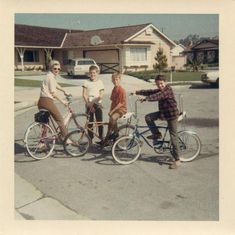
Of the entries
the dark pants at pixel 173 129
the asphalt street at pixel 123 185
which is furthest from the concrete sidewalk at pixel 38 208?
the dark pants at pixel 173 129

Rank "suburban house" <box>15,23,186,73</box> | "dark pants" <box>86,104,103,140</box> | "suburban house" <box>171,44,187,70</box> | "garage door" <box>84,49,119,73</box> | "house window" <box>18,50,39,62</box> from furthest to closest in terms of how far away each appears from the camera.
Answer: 1. "house window" <box>18,50,39,62</box>
2. "suburban house" <box>171,44,187,70</box>
3. "garage door" <box>84,49,119,73</box>
4. "suburban house" <box>15,23,186,73</box>
5. "dark pants" <box>86,104,103,140</box>

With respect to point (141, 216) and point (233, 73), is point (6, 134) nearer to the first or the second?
point (141, 216)

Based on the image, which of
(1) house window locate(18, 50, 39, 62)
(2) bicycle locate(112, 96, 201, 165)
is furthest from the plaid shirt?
(1) house window locate(18, 50, 39, 62)

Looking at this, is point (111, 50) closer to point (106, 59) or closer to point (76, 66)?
point (106, 59)

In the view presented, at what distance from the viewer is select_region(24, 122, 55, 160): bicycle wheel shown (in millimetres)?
5816

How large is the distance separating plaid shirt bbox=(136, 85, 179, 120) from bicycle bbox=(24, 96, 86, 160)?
1320mm

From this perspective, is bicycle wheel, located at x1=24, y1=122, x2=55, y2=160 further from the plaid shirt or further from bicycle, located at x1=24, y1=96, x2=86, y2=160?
the plaid shirt

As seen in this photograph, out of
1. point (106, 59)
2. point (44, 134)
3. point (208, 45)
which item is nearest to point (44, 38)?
point (106, 59)

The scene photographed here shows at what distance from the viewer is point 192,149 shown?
5762 millimetres

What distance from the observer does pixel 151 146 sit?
5.77 meters

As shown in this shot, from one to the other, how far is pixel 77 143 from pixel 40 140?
0.60m

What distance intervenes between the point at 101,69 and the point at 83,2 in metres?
1.54

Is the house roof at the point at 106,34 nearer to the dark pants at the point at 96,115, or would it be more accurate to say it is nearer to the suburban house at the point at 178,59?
the suburban house at the point at 178,59

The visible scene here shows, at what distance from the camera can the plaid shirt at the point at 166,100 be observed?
5.20 meters
